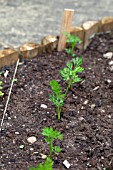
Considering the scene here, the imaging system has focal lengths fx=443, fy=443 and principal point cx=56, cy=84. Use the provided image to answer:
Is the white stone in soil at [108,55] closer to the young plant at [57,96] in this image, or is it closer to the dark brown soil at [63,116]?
the dark brown soil at [63,116]

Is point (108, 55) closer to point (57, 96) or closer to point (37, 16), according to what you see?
point (57, 96)

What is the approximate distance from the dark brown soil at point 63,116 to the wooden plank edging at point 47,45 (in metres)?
0.05

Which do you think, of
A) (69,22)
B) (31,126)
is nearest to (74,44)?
(69,22)

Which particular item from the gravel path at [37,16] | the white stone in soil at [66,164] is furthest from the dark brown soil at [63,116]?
the gravel path at [37,16]

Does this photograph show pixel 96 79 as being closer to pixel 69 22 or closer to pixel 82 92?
pixel 82 92

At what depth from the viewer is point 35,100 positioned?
7.70ft

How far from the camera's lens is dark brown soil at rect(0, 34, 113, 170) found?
1.96 meters

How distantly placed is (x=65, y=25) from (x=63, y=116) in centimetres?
76

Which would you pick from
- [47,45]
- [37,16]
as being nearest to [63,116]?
[47,45]

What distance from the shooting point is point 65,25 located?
2770 mm

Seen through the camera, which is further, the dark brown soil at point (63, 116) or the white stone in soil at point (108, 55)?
the white stone in soil at point (108, 55)

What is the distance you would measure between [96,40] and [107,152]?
1.20m

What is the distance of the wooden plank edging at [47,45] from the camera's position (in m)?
2.61

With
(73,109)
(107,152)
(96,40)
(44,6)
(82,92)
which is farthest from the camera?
(44,6)
